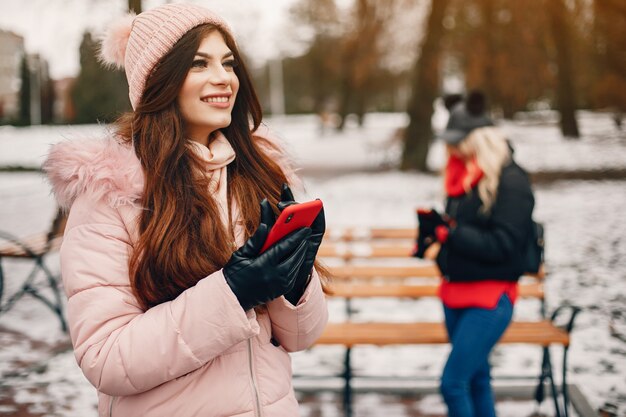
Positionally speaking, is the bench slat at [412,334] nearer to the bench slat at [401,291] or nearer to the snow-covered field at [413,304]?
the snow-covered field at [413,304]

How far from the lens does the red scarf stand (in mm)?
3156

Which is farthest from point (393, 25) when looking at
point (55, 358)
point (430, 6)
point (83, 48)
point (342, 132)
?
point (342, 132)

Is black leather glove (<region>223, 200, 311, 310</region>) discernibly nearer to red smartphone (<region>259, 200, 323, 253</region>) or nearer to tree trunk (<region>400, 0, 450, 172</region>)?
red smartphone (<region>259, 200, 323, 253</region>)

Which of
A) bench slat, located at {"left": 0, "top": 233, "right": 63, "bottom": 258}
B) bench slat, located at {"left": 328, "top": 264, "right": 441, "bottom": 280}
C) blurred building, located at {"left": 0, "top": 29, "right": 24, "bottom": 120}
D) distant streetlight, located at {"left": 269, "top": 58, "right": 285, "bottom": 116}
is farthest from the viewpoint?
distant streetlight, located at {"left": 269, "top": 58, "right": 285, "bottom": 116}

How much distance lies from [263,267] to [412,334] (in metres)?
2.32

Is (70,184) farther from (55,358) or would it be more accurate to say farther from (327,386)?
(55,358)

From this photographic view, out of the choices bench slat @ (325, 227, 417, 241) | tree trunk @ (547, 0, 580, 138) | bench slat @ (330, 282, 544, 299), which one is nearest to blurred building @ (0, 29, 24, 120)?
bench slat @ (325, 227, 417, 241)

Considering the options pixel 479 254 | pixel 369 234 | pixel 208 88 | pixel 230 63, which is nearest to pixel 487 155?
pixel 479 254

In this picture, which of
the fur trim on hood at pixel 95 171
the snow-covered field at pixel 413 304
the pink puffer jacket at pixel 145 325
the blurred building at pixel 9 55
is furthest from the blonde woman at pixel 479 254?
the blurred building at pixel 9 55

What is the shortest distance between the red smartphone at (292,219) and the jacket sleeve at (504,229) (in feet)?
5.24

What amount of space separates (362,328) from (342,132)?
116ft

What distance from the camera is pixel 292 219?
1.48 metres

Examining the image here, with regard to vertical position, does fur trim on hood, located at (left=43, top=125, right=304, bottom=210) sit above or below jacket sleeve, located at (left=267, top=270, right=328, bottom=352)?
above

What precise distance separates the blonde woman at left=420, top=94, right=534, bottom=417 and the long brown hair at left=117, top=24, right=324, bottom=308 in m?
1.42
